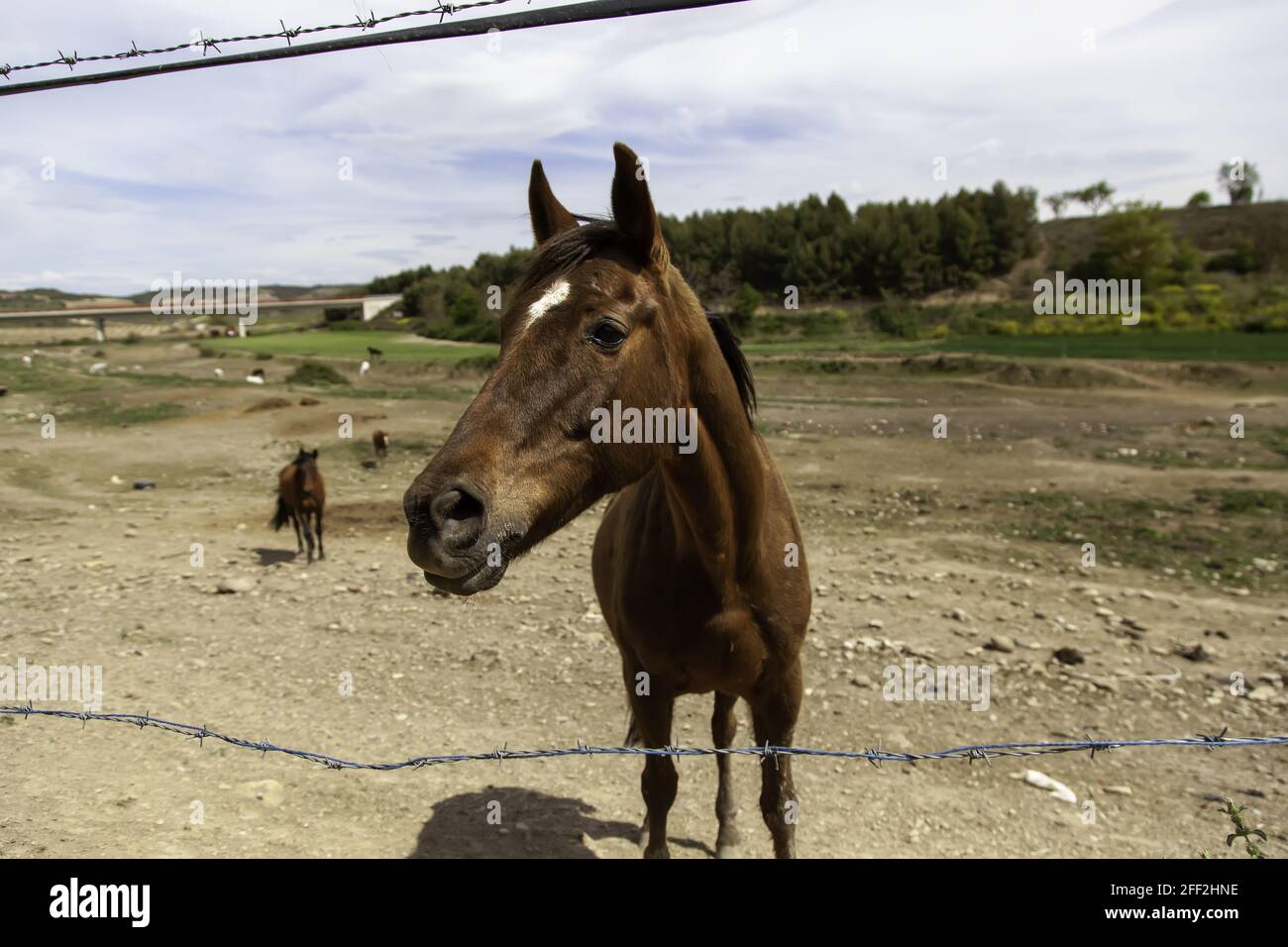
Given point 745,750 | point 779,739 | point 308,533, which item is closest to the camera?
point 745,750

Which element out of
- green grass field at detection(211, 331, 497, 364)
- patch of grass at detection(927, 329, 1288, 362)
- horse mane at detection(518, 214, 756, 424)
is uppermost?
green grass field at detection(211, 331, 497, 364)

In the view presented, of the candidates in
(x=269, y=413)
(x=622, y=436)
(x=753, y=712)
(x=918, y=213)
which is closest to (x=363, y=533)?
(x=753, y=712)

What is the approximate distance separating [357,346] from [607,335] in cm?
4334

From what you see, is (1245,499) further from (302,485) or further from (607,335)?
(302,485)

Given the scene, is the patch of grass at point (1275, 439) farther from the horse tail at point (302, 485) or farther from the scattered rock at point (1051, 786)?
the horse tail at point (302, 485)

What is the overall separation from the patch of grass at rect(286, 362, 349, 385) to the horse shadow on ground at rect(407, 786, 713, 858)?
2793 cm

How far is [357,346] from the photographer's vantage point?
4238 centimetres

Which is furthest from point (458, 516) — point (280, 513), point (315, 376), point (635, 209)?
point (315, 376)

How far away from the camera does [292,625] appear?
7695 millimetres

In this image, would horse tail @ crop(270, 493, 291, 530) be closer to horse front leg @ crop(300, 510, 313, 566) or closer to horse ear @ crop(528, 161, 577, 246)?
horse front leg @ crop(300, 510, 313, 566)

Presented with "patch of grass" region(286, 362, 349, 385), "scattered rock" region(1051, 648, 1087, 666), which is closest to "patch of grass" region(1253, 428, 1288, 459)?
"scattered rock" region(1051, 648, 1087, 666)

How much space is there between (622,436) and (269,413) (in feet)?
70.1

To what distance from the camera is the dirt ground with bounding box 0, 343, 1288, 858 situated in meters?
4.61

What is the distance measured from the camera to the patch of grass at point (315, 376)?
29.9m
